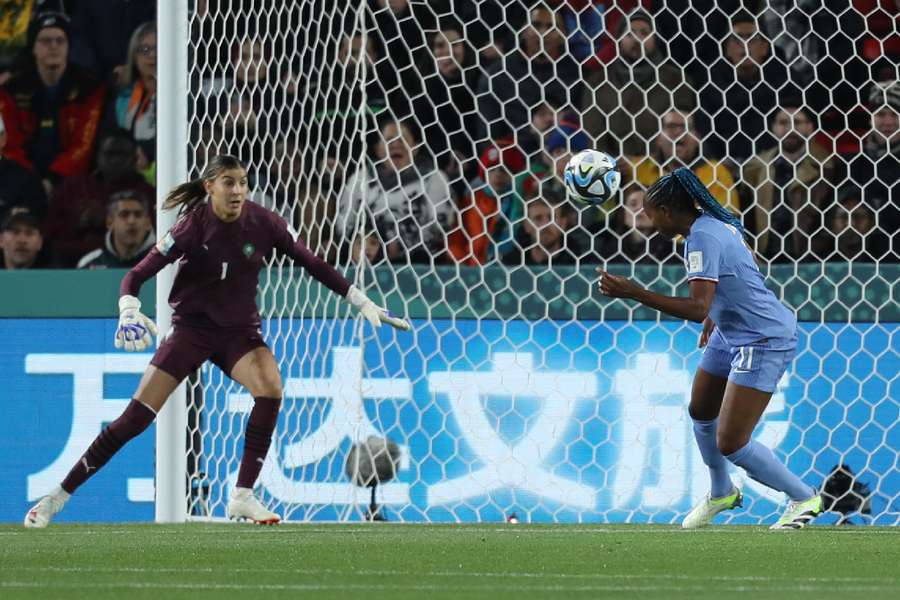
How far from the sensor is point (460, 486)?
8508mm

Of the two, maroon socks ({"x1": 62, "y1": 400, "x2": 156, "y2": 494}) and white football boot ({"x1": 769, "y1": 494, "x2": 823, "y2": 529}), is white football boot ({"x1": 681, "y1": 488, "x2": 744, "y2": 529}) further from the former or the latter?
maroon socks ({"x1": 62, "y1": 400, "x2": 156, "y2": 494})

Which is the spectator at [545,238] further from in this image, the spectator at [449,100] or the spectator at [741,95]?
the spectator at [741,95]

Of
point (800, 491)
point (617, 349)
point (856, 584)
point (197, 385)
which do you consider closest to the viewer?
point (856, 584)

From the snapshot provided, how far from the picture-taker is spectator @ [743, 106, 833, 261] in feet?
28.7

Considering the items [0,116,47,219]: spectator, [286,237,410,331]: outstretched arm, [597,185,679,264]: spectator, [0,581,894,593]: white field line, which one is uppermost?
[0,116,47,219]: spectator

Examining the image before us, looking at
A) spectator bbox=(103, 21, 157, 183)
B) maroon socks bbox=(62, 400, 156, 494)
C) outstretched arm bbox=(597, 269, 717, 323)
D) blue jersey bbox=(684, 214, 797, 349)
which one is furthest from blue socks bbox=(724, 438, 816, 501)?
spectator bbox=(103, 21, 157, 183)

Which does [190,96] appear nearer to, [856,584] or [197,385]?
[197,385]

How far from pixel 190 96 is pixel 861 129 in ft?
11.6

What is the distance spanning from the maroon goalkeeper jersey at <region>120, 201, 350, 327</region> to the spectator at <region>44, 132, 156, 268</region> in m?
3.09

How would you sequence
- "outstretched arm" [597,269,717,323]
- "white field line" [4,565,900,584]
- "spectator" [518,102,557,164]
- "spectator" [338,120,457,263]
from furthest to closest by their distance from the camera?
"spectator" [518,102,557,164] < "spectator" [338,120,457,263] < "outstretched arm" [597,269,717,323] < "white field line" [4,565,900,584]

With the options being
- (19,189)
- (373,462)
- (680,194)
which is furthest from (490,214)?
(19,189)

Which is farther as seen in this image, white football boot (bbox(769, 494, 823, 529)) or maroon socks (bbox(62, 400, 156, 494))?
maroon socks (bbox(62, 400, 156, 494))

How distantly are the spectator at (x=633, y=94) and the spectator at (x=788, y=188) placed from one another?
1.68 feet

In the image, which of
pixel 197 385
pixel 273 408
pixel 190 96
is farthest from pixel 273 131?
pixel 273 408
